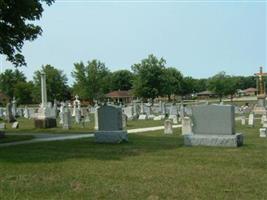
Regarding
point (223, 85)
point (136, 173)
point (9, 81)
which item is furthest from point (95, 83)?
point (136, 173)

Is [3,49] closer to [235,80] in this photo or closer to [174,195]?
[174,195]

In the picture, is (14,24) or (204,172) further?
(14,24)

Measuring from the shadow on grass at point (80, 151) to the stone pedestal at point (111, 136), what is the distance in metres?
0.30

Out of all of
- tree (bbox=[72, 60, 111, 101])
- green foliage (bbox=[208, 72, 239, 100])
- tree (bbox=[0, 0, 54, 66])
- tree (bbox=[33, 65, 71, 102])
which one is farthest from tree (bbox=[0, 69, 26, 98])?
tree (bbox=[0, 0, 54, 66])

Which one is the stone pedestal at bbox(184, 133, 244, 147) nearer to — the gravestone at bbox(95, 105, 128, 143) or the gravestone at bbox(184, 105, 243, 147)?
the gravestone at bbox(184, 105, 243, 147)

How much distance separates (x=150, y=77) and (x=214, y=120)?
5915 cm

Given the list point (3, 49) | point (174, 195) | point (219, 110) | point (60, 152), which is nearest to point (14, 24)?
point (3, 49)

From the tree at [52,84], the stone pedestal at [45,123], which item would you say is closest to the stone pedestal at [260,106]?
the stone pedestal at [45,123]

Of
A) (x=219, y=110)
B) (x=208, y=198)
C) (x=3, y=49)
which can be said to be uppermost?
(x=3, y=49)

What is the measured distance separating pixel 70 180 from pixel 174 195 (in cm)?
244

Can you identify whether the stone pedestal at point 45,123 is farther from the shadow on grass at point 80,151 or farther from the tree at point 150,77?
→ the tree at point 150,77

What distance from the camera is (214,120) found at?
1492 centimetres

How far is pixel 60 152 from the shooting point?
14086 mm

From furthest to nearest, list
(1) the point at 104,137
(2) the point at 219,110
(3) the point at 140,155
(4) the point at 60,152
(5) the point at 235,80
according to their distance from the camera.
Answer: (5) the point at 235,80 → (1) the point at 104,137 → (2) the point at 219,110 → (4) the point at 60,152 → (3) the point at 140,155
